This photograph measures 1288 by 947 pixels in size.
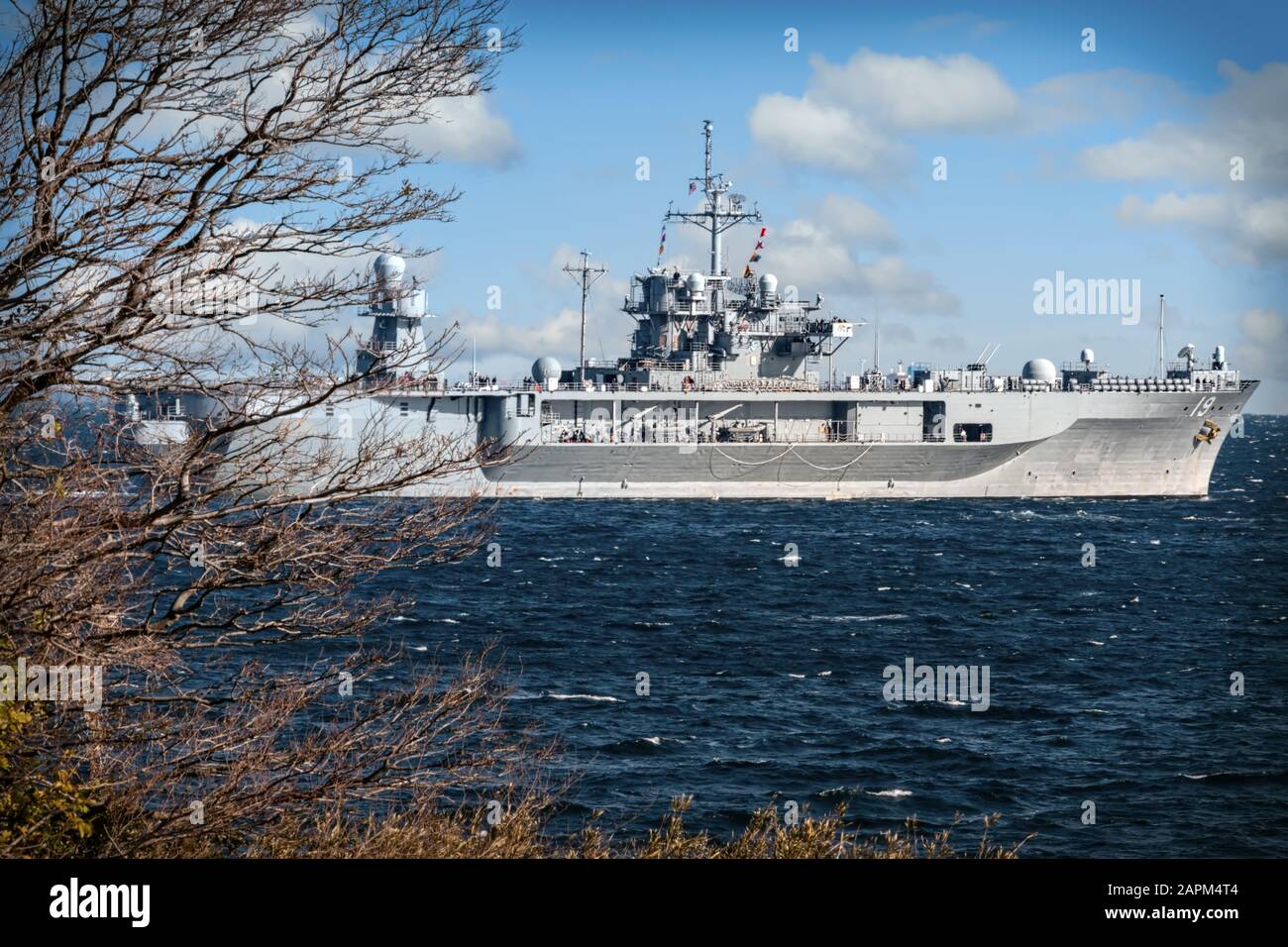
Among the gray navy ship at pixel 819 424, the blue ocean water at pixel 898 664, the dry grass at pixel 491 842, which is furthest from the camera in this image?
the gray navy ship at pixel 819 424

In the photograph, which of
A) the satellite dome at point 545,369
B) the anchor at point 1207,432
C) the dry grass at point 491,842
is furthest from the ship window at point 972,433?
the dry grass at point 491,842

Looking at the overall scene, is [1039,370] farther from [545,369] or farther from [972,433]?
[545,369]

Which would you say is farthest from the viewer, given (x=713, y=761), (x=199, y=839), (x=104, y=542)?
(x=713, y=761)

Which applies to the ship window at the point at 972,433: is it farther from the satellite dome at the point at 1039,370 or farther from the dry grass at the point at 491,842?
the dry grass at the point at 491,842

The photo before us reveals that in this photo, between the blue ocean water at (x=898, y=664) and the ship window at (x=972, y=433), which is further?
the ship window at (x=972, y=433)

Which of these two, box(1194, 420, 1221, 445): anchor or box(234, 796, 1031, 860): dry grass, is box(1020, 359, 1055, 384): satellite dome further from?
box(234, 796, 1031, 860): dry grass
